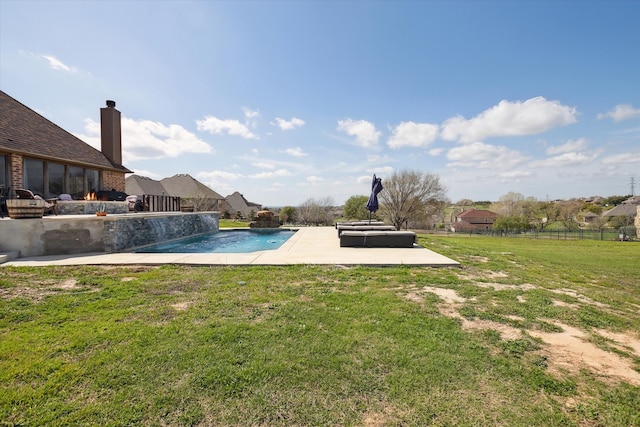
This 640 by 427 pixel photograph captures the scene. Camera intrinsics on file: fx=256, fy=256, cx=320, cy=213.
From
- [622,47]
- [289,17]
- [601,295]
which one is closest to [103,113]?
[289,17]

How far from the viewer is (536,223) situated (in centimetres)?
4941

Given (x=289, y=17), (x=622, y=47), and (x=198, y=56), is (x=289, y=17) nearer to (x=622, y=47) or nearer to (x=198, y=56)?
(x=198, y=56)

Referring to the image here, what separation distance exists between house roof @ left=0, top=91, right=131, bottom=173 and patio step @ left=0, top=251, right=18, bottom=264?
5.77 meters

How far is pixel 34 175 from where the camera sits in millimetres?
10914

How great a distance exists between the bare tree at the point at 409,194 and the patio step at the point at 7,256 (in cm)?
2652

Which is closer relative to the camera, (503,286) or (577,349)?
(577,349)

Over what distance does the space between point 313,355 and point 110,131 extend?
19.5m

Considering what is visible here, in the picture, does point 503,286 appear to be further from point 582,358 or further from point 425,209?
point 425,209

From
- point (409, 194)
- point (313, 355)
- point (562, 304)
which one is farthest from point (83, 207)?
point (409, 194)

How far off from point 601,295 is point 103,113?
22.4m

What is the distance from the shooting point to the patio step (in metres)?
5.85

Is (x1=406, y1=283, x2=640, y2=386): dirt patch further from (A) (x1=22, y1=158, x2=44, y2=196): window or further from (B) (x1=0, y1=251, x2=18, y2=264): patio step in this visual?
(A) (x1=22, y1=158, x2=44, y2=196): window

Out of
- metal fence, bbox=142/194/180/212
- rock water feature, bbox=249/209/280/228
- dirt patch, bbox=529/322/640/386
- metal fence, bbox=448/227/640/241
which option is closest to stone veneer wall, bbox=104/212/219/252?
metal fence, bbox=142/194/180/212

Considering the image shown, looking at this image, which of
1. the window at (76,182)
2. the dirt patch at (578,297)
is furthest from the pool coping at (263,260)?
the window at (76,182)
